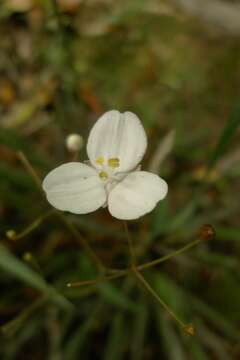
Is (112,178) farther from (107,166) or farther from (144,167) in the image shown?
(144,167)

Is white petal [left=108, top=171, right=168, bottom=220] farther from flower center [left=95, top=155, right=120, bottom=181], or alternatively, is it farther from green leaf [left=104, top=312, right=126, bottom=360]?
green leaf [left=104, top=312, right=126, bottom=360]

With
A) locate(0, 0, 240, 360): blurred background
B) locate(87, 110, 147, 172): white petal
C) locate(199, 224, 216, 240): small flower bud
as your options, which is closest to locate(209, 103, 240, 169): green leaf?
locate(0, 0, 240, 360): blurred background

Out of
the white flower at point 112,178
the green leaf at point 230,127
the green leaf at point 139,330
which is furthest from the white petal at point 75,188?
the green leaf at point 139,330

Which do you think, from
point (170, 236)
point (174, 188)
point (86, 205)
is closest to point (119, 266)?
point (170, 236)

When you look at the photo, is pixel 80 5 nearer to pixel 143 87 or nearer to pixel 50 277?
pixel 143 87

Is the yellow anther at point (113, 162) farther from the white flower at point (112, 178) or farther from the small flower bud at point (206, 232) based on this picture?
the small flower bud at point (206, 232)

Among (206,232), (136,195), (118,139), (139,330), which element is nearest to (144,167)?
(139,330)

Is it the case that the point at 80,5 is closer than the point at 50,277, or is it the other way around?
the point at 50,277
